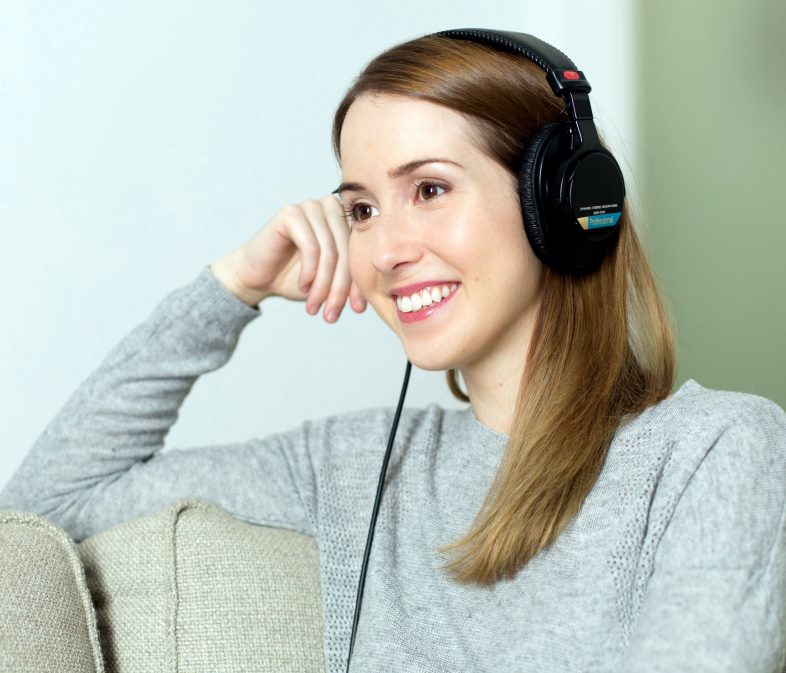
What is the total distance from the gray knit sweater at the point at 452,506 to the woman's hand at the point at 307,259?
4cm

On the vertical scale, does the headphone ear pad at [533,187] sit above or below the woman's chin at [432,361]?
above

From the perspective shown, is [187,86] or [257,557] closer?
[257,557]

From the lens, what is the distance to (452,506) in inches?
54.6

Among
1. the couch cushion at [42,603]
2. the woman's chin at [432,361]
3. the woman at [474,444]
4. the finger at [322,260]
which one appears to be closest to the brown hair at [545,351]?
the woman at [474,444]

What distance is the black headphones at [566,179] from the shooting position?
1208mm

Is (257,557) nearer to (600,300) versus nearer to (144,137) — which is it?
(600,300)

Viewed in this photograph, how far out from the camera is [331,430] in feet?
5.05

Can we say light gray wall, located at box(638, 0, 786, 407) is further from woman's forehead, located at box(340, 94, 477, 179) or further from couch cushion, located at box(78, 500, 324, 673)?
couch cushion, located at box(78, 500, 324, 673)

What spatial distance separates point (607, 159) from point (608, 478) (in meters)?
0.39


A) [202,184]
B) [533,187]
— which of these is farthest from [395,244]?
[202,184]

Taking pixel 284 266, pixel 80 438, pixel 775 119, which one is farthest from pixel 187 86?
pixel 775 119

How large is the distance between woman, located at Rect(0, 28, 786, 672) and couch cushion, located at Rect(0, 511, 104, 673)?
245 mm

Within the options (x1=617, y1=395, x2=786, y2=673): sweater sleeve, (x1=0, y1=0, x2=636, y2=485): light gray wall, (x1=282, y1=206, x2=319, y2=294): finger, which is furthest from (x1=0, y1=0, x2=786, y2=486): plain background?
(x1=617, y1=395, x2=786, y2=673): sweater sleeve

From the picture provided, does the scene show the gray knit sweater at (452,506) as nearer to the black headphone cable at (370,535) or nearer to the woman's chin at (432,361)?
the black headphone cable at (370,535)
